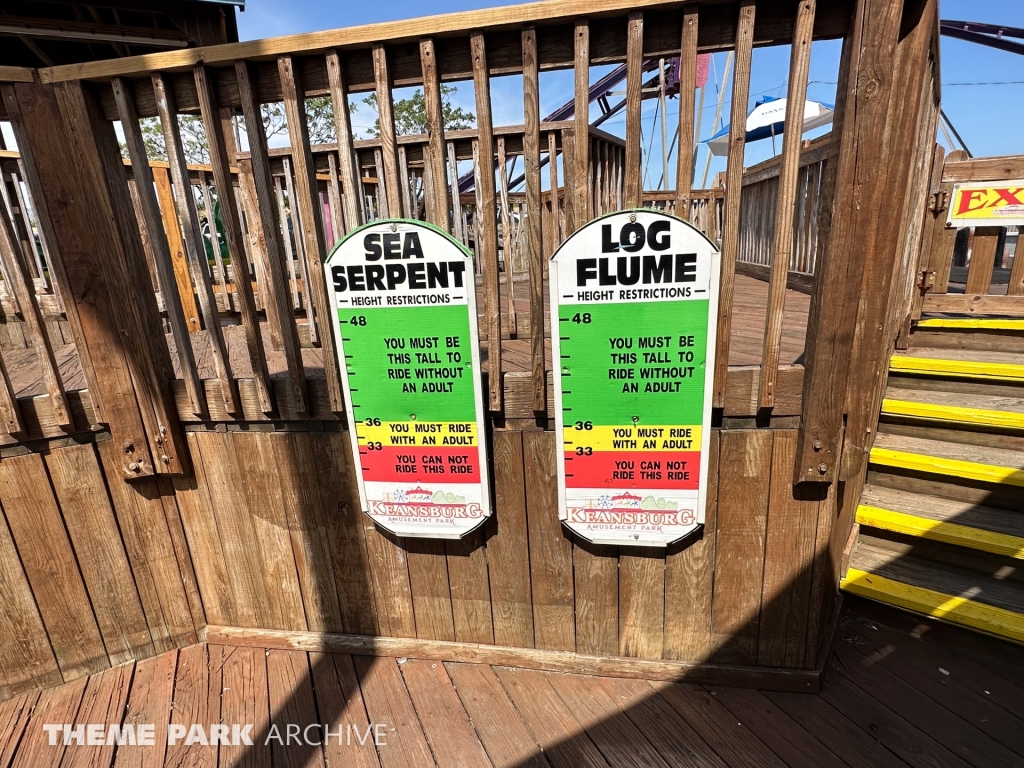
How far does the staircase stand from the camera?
7.88 feet

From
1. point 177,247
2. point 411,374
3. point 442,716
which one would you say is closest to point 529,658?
point 442,716

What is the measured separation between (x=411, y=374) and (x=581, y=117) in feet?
3.37

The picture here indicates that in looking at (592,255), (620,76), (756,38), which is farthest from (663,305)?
(620,76)

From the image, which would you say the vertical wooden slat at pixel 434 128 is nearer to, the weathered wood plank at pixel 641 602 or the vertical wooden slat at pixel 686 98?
the vertical wooden slat at pixel 686 98

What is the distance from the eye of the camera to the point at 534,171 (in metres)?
1.63

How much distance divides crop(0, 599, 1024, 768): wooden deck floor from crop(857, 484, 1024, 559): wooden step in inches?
16.6

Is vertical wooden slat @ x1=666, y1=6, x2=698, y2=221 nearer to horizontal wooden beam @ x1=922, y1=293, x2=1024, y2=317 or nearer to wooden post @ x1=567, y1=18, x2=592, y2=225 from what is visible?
wooden post @ x1=567, y1=18, x2=592, y2=225

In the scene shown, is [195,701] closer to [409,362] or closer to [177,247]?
[409,362]

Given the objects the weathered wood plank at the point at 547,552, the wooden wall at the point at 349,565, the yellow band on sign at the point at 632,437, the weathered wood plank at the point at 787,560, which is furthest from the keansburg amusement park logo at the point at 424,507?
the weathered wood plank at the point at 787,560

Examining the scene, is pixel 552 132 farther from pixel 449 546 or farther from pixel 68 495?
pixel 68 495

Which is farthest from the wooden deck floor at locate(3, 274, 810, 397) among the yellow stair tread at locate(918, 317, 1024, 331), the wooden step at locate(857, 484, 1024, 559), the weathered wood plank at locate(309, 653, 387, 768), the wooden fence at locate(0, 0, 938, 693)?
the weathered wood plank at locate(309, 653, 387, 768)

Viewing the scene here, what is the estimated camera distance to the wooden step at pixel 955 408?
9.00ft

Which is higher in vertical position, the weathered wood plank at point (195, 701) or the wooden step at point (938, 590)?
the wooden step at point (938, 590)

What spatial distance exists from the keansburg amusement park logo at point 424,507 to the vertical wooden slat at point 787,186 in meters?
1.18
